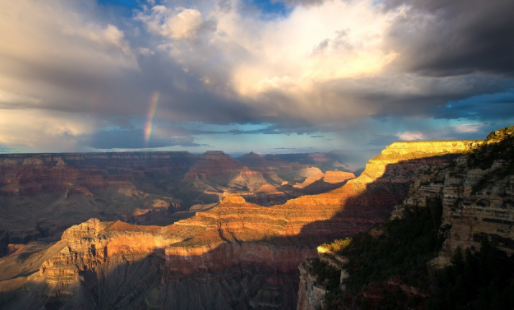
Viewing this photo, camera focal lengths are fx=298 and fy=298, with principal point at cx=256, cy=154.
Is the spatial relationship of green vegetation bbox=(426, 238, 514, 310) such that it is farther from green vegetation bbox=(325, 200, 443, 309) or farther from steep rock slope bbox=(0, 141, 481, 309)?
steep rock slope bbox=(0, 141, 481, 309)

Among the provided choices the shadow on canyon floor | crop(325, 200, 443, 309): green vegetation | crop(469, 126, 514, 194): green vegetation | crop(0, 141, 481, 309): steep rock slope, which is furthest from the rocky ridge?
crop(0, 141, 481, 309): steep rock slope

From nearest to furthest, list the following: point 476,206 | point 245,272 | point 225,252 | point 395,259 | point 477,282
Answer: point 477,282, point 476,206, point 395,259, point 225,252, point 245,272

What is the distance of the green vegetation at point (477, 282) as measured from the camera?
45.6 feet

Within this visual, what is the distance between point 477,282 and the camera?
15031 mm

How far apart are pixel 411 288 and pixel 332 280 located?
44.0 feet

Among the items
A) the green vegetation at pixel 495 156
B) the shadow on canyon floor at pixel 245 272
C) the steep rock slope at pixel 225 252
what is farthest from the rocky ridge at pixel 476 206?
the steep rock slope at pixel 225 252

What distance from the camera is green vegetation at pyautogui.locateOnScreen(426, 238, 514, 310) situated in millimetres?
13897

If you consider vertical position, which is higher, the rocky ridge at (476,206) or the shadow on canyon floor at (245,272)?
the rocky ridge at (476,206)

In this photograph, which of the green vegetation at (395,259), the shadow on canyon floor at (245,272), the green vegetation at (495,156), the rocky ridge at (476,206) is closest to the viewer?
the rocky ridge at (476,206)

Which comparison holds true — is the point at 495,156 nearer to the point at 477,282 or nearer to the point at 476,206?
the point at 476,206

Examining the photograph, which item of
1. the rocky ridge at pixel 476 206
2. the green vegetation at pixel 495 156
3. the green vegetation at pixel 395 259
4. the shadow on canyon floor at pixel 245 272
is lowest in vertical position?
the shadow on canyon floor at pixel 245 272

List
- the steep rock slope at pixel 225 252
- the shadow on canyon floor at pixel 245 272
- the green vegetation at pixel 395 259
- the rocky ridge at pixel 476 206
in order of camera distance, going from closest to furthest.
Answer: the rocky ridge at pixel 476 206 < the green vegetation at pixel 395 259 < the shadow on canyon floor at pixel 245 272 < the steep rock slope at pixel 225 252

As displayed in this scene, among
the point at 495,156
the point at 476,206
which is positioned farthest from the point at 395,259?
the point at 495,156

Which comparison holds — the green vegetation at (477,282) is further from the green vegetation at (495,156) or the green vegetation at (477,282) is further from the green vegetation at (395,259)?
the green vegetation at (495,156)
